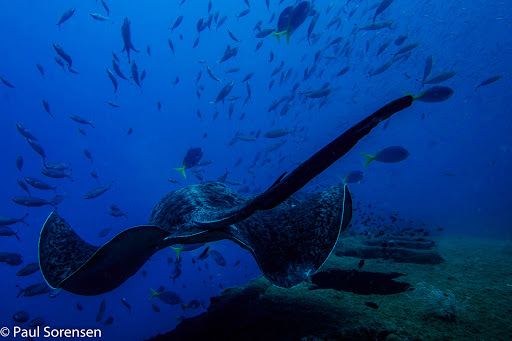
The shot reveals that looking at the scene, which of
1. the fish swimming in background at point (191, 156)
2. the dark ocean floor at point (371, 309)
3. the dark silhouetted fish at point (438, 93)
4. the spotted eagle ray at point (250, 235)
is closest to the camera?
the spotted eagle ray at point (250, 235)

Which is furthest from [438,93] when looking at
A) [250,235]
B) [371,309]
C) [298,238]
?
[250,235]

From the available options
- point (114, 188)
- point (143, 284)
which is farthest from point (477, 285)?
point (114, 188)

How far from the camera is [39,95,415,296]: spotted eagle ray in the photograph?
1.68m

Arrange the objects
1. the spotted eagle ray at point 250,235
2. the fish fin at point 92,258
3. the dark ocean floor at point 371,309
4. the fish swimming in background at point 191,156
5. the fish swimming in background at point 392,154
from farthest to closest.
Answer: the fish swimming in background at point 191,156 < the fish swimming in background at point 392,154 < the dark ocean floor at point 371,309 < the fish fin at point 92,258 < the spotted eagle ray at point 250,235

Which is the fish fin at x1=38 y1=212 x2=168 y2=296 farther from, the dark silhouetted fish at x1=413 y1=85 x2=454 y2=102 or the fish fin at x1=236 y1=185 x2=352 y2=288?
the dark silhouetted fish at x1=413 y1=85 x2=454 y2=102

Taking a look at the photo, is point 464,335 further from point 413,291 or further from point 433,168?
point 433,168

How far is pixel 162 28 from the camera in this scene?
73.1 meters

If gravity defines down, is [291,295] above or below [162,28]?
below

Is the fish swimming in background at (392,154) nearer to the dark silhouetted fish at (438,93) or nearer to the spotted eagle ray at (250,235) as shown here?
the dark silhouetted fish at (438,93)

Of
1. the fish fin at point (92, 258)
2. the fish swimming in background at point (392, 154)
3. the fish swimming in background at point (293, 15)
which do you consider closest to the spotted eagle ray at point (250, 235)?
the fish fin at point (92, 258)

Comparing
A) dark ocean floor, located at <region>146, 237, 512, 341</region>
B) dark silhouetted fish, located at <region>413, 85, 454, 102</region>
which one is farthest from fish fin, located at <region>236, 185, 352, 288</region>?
dark silhouetted fish, located at <region>413, 85, 454, 102</region>

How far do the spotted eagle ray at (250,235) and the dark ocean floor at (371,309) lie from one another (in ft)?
2.30

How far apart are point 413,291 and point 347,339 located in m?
1.61

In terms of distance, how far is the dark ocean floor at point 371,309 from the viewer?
2.09m
